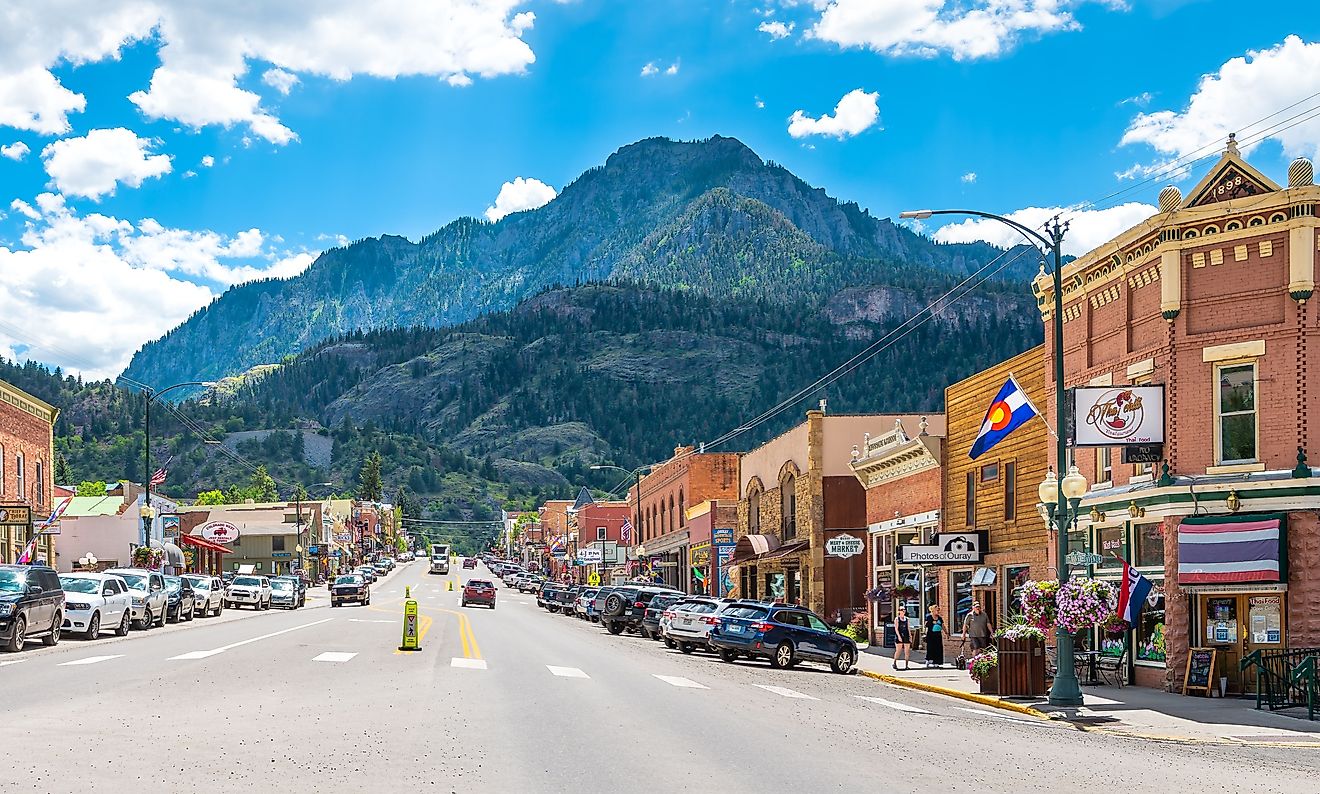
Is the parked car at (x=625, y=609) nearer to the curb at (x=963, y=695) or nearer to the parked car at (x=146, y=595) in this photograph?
the parked car at (x=146, y=595)

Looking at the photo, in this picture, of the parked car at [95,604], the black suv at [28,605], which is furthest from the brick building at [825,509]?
the black suv at [28,605]

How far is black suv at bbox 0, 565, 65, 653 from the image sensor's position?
1186 inches

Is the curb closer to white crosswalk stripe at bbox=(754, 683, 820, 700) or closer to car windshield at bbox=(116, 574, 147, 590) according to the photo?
white crosswalk stripe at bbox=(754, 683, 820, 700)

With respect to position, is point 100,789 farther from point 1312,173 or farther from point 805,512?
point 805,512

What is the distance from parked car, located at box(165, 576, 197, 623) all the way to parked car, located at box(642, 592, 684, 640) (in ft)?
54.6

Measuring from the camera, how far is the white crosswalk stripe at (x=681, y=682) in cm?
2558

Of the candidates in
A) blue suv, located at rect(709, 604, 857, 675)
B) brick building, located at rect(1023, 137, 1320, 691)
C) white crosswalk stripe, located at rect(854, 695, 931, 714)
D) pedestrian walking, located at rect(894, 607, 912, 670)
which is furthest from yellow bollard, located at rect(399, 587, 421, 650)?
brick building, located at rect(1023, 137, 1320, 691)

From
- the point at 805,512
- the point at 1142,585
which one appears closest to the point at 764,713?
the point at 1142,585

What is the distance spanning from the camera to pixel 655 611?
50094 millimetres

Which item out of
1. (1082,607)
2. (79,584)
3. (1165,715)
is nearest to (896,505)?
(1082,607)

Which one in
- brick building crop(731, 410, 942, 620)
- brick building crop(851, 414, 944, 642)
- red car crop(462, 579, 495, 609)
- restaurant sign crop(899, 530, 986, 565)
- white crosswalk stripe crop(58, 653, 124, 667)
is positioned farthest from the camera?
red car crop(462, 579, 495, 609)

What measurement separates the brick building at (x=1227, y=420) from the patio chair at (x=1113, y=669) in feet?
0.85

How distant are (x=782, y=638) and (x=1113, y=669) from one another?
9.19 metres

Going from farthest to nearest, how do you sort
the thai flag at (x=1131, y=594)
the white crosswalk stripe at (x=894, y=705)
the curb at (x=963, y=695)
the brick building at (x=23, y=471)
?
the brick building at (x=23, y=471)
the thai flag at (x=1131, y=594)
the curb at (x=963, y=695)
the white crosswalk stripe at (x=894, y=705)
